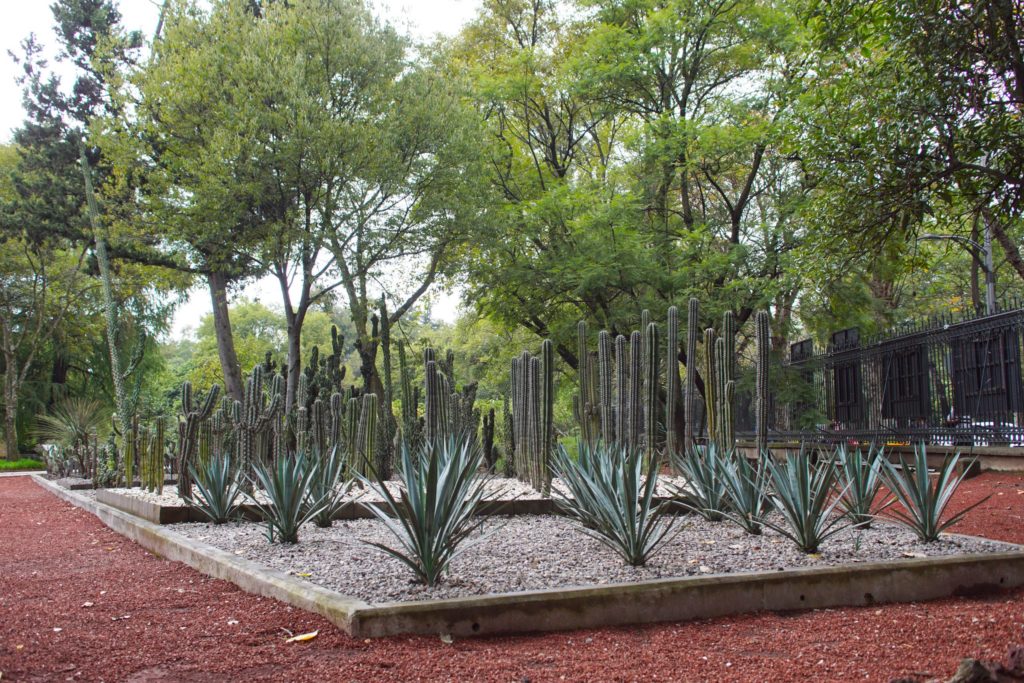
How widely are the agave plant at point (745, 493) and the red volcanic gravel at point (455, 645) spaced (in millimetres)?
1544

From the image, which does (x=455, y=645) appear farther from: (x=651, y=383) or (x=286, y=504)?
(x=651, y=383)

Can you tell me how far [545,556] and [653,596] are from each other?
1168 millimetres

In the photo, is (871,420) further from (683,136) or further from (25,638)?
(25,638)

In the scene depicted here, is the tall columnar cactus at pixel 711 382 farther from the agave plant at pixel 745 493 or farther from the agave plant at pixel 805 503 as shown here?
the agave plant at pixel 805 503

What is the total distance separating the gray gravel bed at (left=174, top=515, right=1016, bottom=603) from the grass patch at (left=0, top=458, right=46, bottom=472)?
57.0 feet

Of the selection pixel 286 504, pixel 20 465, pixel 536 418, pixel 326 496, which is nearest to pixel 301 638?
pixel 286 504

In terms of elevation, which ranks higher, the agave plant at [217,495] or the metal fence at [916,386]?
the metal fence at [916,386]

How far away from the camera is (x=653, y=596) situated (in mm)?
4207

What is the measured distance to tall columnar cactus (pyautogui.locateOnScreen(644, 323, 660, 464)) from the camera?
825 centimetres

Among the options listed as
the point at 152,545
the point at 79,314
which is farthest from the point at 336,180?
the point at 79,314

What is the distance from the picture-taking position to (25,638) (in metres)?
3.94

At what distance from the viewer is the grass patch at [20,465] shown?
68.3ft

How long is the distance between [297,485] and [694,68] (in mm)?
13304

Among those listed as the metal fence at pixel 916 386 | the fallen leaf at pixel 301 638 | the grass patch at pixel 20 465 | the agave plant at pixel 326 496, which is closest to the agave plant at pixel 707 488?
the agave plant at pixel 326 496
